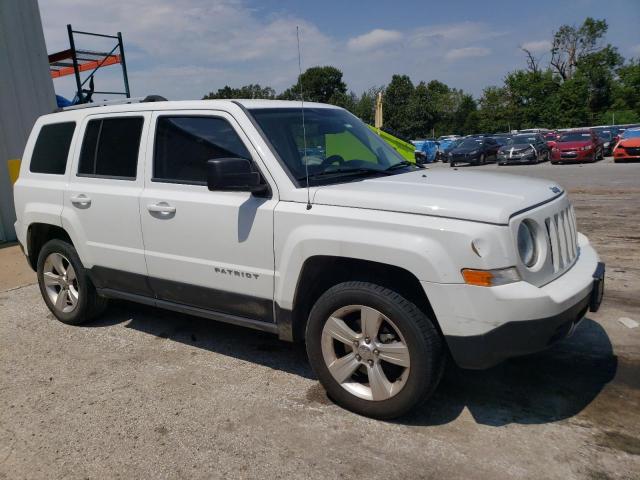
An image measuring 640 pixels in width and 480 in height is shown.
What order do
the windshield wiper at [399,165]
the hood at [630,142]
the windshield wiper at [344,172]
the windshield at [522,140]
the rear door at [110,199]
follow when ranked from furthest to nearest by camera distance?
the windshield at [522,140] < the hood at [630,142] < the rear door at [110,199] < the windshield wiper at [399,165] < the windshield wiper at [344,172]

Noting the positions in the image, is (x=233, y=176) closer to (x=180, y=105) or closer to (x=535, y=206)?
(x=180, y=105)

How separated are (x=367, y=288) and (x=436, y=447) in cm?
94

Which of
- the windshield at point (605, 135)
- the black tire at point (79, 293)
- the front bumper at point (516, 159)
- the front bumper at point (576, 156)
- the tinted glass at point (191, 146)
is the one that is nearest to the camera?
the tinted glass at point (191, 146)

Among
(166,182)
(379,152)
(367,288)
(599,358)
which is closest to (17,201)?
(166,182)

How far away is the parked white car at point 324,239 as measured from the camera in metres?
2.71

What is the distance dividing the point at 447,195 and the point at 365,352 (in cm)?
103

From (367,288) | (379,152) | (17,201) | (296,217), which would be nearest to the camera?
(367,288)

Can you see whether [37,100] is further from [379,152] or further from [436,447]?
[436,447]

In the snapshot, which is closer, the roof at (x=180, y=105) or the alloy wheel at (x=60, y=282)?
the roof at (x=180, y=105)

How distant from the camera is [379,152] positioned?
416cm

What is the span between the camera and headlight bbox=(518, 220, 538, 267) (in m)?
2.79

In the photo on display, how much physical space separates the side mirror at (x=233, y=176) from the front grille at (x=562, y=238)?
5.78ft

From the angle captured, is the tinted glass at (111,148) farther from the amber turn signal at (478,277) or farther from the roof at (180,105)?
the amber turn signal at (478,277)

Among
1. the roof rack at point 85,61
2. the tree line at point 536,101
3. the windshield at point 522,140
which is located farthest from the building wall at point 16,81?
the tree line at point 536,101
